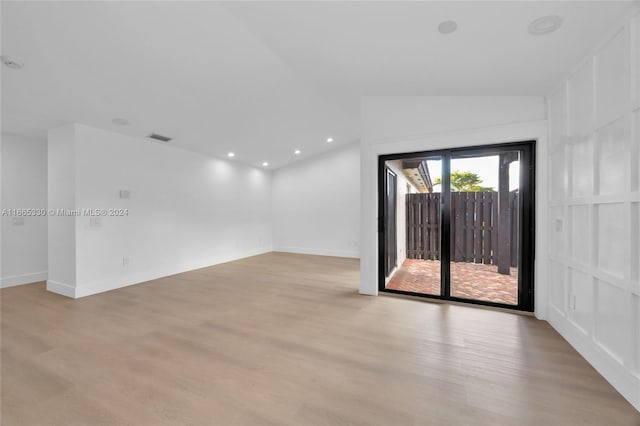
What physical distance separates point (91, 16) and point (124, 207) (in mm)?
3053

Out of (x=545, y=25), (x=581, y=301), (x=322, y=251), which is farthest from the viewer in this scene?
(x=322, y=251)

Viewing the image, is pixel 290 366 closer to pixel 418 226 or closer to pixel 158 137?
pixel 418 226

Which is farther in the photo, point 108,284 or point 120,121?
point 108,284

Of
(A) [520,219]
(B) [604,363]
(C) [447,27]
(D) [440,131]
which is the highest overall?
(C) [447,27]

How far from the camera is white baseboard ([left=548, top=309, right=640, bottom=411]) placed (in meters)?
1.69

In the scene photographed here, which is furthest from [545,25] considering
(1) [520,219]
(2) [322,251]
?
(2) [322,251]

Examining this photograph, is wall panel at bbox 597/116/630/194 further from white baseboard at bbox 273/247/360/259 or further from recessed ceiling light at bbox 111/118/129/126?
recessed ceiling light at bbox 111/118/129/126

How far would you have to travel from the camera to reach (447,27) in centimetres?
205

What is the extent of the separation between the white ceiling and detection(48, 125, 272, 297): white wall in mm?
578

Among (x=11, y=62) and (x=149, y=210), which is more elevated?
(x=11, y=62)

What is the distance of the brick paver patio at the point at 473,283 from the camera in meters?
3.36

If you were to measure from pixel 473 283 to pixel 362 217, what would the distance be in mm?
1751

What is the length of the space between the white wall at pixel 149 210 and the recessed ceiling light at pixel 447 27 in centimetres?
493

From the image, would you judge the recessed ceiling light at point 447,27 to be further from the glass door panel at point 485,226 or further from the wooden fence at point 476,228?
the wooden fence at point 476,228
